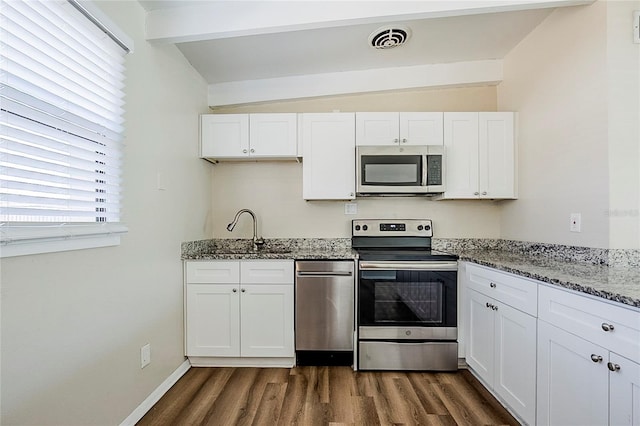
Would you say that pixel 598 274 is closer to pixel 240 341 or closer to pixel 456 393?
pixel 456 393

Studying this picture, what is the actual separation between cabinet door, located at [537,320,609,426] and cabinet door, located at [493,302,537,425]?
2.2 inches

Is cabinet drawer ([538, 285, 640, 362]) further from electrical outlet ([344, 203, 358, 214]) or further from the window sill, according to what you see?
the window sill

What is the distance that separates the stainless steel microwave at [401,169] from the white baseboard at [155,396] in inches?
77.9

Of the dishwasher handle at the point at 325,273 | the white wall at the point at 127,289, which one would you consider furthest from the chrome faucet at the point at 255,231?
the dishwasher handle at the point at 325,273

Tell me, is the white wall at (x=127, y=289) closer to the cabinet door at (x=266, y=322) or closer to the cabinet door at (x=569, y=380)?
the cabinet door at (x=266, y=322)

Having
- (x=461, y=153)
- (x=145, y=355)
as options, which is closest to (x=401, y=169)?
(x=461, y=153)

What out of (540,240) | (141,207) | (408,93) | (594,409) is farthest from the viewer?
(408,93)

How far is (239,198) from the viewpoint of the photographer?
2967 mm

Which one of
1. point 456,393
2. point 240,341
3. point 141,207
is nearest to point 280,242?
point 240,341

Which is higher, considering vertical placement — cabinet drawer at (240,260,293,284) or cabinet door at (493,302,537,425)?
cabinet drawer at (240,260,293,284)

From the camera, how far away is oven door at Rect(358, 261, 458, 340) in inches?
90.5

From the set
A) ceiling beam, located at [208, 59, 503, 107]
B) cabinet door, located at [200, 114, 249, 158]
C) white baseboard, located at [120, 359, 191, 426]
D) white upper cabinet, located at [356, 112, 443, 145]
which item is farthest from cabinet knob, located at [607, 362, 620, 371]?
cabinet door, located at [200, 114, 249, 158]

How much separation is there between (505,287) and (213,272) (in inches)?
79.4

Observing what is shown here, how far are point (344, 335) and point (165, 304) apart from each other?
4.33 ft
